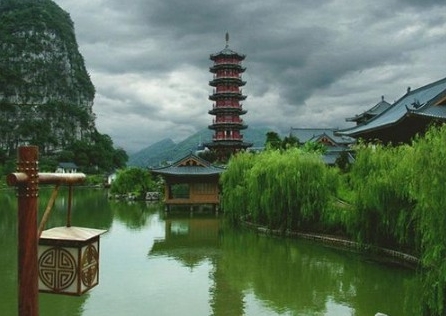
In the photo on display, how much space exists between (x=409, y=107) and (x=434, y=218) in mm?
13845

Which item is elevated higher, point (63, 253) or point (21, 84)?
point (21, 84)

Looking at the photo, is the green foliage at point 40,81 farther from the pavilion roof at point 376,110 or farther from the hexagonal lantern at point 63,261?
the hexagonal lantern at point 63,261

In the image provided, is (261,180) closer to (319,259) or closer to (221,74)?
(319,259)

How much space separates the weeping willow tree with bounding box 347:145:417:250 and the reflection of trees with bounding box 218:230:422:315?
815mm

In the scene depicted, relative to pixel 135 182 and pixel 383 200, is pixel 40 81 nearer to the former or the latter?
pixel 135 182

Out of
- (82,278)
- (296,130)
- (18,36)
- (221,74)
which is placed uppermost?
(18,36)

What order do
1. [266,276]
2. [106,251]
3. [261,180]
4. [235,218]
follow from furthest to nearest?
[235,218] → [261,180] → [106,251] → [266,276]

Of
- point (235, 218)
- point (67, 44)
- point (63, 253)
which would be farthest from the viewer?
point (67, 44)

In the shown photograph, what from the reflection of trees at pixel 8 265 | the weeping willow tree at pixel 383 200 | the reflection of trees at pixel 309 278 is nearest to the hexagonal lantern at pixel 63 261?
the reflection of trees at pixel 309 278

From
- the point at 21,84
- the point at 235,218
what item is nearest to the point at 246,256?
the point at 235,218

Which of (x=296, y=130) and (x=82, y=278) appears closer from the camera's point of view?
(x=82, y=278)

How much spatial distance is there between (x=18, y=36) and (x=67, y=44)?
845 cm

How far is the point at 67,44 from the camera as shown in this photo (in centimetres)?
8581

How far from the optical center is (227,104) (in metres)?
41.2
